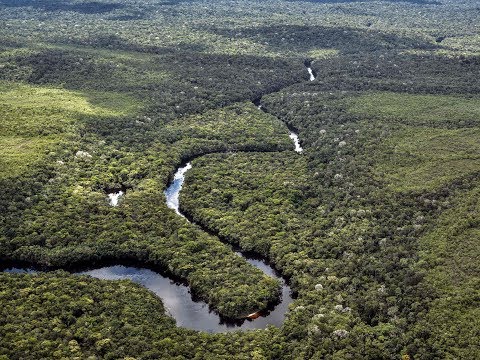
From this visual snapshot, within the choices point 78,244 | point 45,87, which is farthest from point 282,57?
point 78,244

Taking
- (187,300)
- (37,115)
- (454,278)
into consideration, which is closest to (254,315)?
(187,300)

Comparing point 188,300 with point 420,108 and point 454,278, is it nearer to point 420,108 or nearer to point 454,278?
point 454,278

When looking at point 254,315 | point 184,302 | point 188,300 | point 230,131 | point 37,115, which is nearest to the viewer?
point 254,315

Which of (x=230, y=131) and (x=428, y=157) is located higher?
(x=428, y=157)

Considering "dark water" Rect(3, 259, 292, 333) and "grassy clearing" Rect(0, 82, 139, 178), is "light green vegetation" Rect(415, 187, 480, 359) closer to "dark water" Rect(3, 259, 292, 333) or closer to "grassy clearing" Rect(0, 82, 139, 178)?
"dark water" Rect(3, 259, 292, 333)

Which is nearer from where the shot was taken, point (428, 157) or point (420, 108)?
point (428, 157)

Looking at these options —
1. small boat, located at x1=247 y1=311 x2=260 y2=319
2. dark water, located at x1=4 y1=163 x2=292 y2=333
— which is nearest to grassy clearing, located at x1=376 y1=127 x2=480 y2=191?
dark water, located at x1=4 y1=163 x2=292 y2=333

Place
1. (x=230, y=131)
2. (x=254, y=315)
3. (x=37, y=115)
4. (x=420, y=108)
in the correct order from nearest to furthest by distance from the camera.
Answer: (x=254, y=315)
(x=37, y=115)
(x=230, y=131)
(x=420, y=108)
